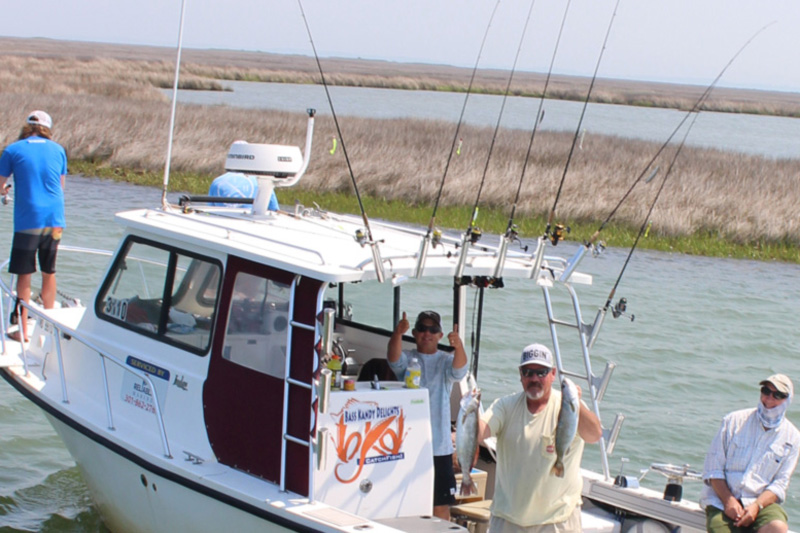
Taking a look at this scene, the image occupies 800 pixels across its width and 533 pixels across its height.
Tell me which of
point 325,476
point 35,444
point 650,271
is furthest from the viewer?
point 650,271

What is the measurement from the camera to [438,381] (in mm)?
5969

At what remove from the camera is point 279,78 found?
81.9 meters

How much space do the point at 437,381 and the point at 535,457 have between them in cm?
105

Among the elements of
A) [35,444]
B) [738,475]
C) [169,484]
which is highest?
[738,475]

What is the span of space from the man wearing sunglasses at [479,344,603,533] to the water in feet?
100

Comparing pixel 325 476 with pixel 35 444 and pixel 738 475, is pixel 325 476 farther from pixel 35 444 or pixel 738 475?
pixel 35 444

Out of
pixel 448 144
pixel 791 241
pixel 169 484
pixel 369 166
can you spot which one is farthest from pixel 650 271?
pixel 169 484

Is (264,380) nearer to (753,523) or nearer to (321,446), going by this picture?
(321,446)

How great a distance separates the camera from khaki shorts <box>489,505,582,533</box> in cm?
508

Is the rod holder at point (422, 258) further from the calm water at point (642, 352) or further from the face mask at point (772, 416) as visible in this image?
the calm water at point (642, 352)

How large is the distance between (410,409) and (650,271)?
12.9m

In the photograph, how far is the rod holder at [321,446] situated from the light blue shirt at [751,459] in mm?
2199

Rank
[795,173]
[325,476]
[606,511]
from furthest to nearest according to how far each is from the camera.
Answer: [795,173] → [606,511] → [325,476]

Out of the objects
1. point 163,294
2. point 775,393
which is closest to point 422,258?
point 163,294
